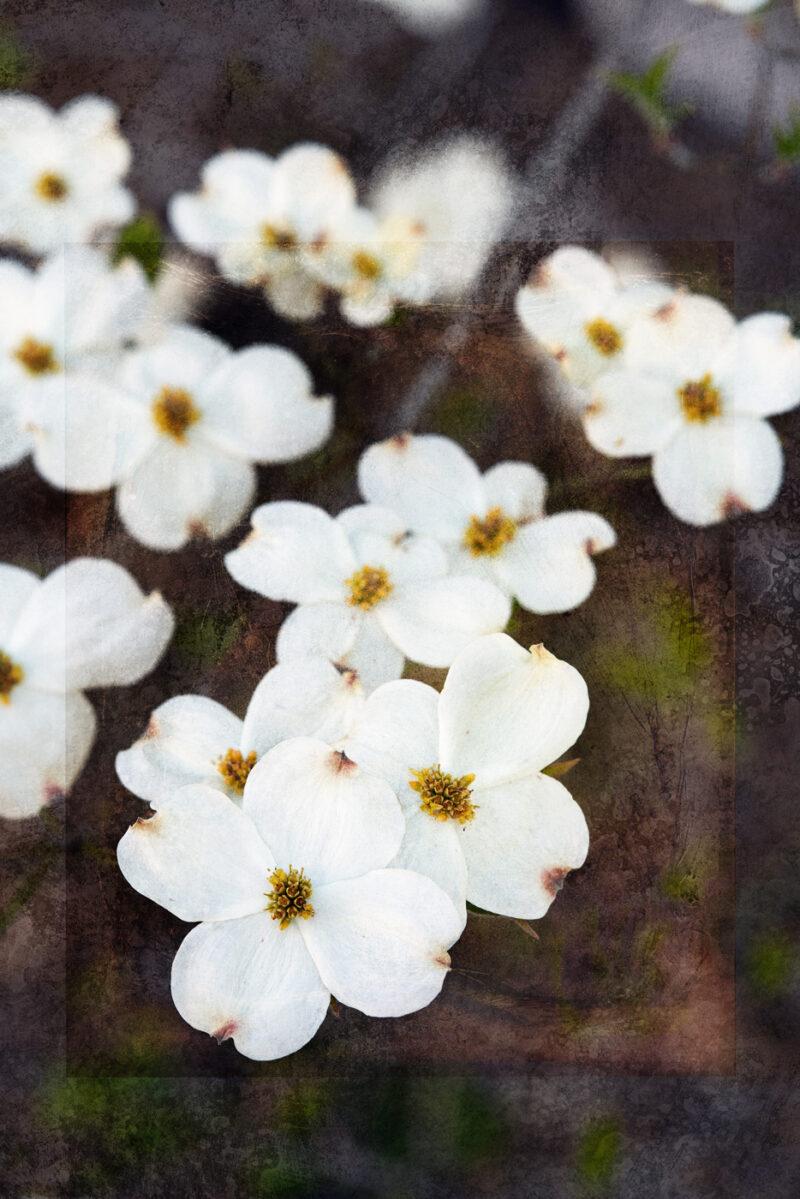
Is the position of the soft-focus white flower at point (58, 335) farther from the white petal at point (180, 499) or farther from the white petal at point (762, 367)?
the white petal at point (762, 367)

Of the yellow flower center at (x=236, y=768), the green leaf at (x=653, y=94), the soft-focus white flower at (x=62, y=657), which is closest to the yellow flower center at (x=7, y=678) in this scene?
the soft-focus white flower at (x=62, y=657)

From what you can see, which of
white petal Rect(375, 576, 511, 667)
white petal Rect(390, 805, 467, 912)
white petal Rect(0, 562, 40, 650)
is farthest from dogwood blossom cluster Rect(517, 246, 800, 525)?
white petal Rect(0, 562, 40, 650)

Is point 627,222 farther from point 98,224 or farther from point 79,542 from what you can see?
point 79,542

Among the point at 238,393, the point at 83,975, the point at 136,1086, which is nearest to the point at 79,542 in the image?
the point at 238,393

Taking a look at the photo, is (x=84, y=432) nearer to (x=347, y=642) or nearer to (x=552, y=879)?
(x=347, y=642)

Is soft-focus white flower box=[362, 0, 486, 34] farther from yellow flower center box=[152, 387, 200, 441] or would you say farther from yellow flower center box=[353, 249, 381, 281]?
yellow flower center box=[152, 387, 200, 441]
